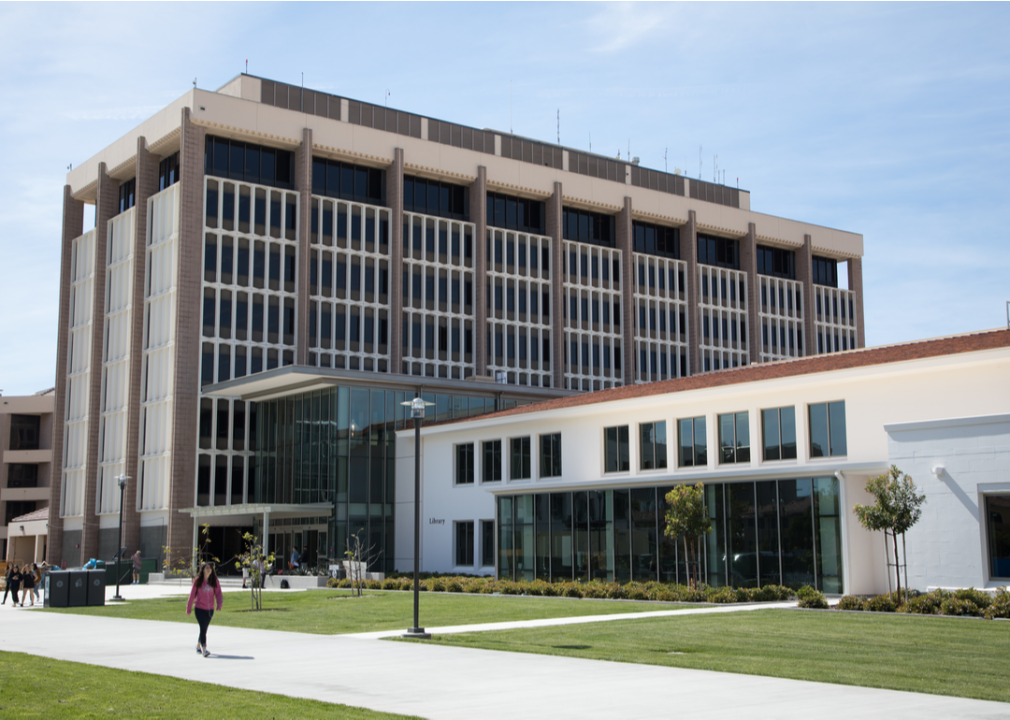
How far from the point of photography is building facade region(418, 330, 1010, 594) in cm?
2680

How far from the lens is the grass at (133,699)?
11.2 m

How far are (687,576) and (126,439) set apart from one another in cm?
3888

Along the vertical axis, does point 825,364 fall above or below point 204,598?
above

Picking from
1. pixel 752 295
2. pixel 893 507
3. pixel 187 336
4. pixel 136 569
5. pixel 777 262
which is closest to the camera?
pixel 893 507

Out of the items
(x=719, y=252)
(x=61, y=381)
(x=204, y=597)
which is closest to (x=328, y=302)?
(x=61, y=381)

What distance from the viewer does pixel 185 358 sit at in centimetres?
5703

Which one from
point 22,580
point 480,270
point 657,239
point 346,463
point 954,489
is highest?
point 657,239

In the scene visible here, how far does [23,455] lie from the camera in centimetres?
9662

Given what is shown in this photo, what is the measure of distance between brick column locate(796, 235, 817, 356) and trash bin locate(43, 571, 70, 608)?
216 ft

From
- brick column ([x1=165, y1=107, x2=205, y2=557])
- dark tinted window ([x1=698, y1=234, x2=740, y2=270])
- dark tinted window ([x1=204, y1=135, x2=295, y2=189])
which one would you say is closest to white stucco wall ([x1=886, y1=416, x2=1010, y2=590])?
brick column ([x1=165, y1=107, x2=205, y2=557])

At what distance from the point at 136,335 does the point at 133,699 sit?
52.3 metres

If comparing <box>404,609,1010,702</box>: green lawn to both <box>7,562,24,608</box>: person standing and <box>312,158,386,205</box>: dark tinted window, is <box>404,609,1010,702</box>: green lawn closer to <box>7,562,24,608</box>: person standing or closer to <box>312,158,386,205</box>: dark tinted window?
<box>7,562,24,608</box>: person standing

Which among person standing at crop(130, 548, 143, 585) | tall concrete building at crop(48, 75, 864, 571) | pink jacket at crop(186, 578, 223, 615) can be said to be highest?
tall concrete building at crop(48, 75, 864, 571)

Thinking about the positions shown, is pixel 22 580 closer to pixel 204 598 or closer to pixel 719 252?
pixel 204 598
